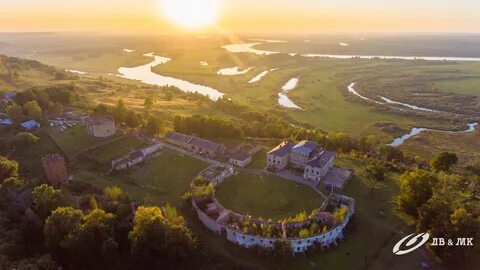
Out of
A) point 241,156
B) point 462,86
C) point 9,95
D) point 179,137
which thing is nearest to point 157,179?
point 179,137

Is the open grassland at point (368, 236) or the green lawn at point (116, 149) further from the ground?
the green lawn at point (116, 149)

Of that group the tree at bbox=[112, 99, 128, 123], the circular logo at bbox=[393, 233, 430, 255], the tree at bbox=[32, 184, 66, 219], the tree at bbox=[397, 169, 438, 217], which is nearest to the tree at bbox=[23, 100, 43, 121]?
the tree at bbox=[112, 99, 128, 123]

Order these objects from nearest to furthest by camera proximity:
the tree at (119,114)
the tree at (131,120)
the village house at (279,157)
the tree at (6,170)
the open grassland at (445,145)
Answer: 1. the tree at (6,170)
2. the village house at (279,157)
3. the tree at (131,120)
4. the tree at (119,114)
5. the open grassland at (445,145)

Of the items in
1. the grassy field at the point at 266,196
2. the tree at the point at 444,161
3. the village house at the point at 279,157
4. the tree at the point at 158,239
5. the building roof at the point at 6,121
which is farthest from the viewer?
the building roof at the point at 6,121

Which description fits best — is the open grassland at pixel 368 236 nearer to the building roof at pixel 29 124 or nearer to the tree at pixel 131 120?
the tree at pixel 131 120

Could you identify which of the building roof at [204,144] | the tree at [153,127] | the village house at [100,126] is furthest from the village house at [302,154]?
the village house at [100,126]
